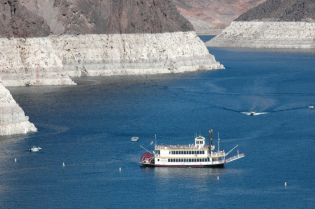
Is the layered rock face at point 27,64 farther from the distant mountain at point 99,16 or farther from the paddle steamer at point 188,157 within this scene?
the paddle steamer at point 188,157

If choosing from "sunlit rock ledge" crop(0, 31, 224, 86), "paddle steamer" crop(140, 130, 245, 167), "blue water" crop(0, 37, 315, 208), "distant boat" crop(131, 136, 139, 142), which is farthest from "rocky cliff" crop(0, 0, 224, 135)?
"paddle steamer" crop(140, 130, 245, 167)

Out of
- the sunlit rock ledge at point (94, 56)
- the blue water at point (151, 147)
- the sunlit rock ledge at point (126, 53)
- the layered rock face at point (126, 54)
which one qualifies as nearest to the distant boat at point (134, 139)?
the blue water at point (151, 147)

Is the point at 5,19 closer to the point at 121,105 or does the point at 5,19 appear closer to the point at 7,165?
the point at 121,105

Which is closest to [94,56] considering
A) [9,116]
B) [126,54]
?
[126,54]

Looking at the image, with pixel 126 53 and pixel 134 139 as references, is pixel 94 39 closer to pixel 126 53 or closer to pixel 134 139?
pixel 126 53

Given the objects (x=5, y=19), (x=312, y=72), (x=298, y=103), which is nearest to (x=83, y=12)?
(x=5, y=19)

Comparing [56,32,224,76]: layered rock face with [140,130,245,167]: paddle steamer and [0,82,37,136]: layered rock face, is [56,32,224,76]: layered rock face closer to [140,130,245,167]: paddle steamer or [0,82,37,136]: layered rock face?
[0,82,37,136]: layered rock face
